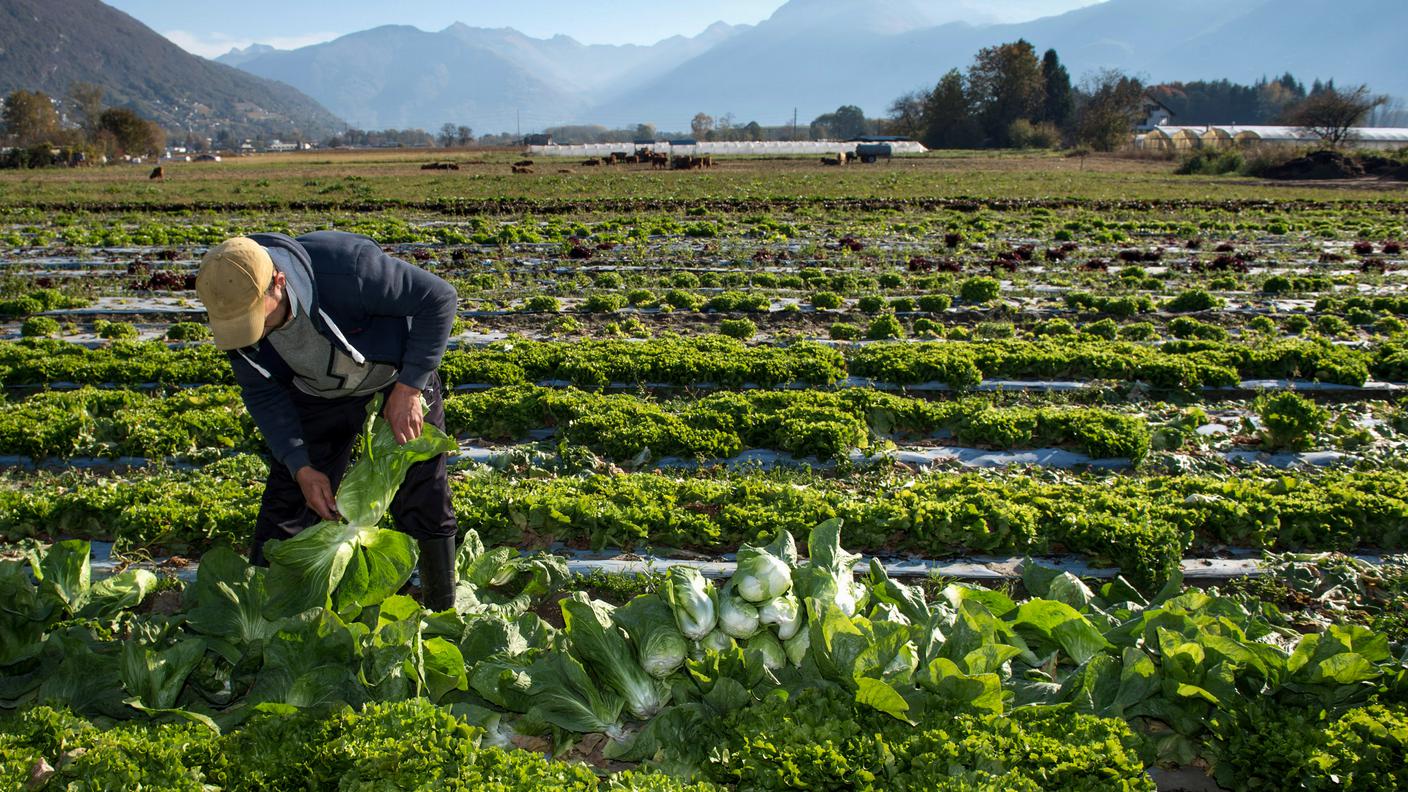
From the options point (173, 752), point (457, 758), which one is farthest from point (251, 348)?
point (457, 758)

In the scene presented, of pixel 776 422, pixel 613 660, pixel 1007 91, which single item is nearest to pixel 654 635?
pixel 613 660

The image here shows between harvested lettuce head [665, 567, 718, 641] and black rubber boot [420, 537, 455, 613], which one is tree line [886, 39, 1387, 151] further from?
harvested lettuce head [665, 567, 718, 641]

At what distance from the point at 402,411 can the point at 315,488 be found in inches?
18.9

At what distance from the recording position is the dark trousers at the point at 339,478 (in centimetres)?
385

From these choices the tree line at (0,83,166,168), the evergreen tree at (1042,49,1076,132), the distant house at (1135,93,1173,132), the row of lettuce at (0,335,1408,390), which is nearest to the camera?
the row of lettuce at (0,335,1408,390)

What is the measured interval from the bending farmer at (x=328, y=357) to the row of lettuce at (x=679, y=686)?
1.25 ft

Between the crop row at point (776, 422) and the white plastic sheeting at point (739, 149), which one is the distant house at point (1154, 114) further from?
the crop row at point (776, 422)

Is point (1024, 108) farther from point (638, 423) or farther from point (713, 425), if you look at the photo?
point (638, 423)

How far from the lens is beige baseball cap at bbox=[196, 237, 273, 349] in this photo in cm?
294

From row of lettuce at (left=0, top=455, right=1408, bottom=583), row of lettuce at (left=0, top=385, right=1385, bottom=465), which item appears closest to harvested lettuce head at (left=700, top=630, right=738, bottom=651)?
row of lettuce at (left=0, top=455, right=1408, bottom=583)

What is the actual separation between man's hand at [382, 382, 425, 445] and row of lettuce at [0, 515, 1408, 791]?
0.40m

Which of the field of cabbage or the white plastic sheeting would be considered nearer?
the field of cabbage

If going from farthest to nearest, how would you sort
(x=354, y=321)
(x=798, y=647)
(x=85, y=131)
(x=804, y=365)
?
(x=85, y=131) → (x=804, y=365) → (x=354, y=321) → (x=798, y=647)

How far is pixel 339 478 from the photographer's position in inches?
159
